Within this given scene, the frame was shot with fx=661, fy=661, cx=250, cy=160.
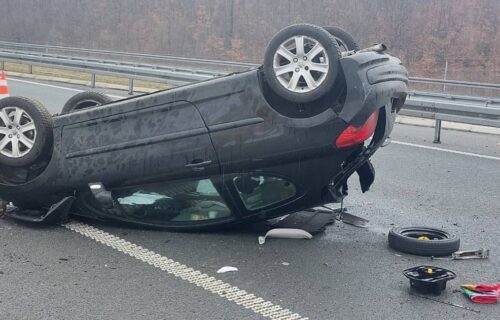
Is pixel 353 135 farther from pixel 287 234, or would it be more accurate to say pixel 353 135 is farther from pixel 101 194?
pixel 101 194

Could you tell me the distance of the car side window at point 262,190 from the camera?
507cm

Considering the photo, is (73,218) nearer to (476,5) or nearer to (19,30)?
(476,5)

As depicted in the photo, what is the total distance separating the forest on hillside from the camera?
31453mm

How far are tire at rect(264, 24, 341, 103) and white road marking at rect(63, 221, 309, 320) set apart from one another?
1.41 m

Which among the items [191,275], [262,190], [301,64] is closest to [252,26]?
[262,190]

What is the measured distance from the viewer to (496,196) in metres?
7.17

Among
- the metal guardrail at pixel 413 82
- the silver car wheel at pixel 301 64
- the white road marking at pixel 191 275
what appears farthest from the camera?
the metal guardrail at pixel 413 82

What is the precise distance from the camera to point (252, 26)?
Result: 3712cm

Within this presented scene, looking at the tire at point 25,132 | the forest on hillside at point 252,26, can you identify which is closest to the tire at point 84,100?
the tire at point 25,132

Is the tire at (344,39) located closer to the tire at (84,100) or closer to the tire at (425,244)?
the tire at (425,244)

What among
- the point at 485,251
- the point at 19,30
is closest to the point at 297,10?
the point at 19,30

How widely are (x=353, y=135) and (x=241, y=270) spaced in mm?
1239

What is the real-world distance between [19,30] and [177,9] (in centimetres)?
979

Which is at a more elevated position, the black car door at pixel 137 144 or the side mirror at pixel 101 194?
the black car door at pixel 137 144
